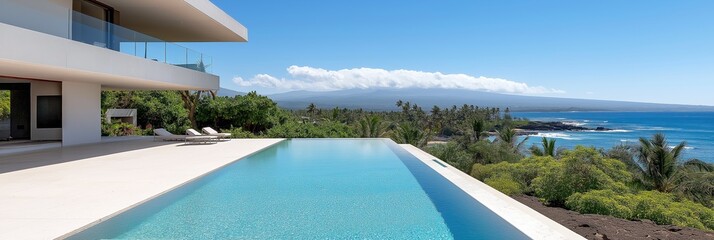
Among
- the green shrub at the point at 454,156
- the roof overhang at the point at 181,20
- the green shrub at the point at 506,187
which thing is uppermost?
the roof overhang at the point at 181,20

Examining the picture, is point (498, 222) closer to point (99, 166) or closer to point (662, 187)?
point (99, 166)

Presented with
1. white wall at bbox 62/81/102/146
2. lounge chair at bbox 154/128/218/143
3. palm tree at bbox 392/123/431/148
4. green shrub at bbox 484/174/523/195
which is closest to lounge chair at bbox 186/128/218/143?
lounge chair at bbox 154/128/218/143

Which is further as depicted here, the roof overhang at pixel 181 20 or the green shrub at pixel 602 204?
the roof overhang at pixel 181 20

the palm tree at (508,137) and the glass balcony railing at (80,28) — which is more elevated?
the glass balcony railing at (80,28)

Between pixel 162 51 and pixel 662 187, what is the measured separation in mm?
26241

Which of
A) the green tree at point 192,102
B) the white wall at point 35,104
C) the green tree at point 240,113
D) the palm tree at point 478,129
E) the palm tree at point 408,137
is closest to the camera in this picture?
the white wall at point 35,104

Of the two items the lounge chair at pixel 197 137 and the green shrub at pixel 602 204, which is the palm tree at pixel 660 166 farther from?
the lounge chair at pixel 197 137

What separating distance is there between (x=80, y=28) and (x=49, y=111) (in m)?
6.04

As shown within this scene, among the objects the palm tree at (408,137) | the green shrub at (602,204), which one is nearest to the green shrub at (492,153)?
the palm tree at (408,137)

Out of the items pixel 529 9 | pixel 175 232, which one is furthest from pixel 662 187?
pixel 175 232

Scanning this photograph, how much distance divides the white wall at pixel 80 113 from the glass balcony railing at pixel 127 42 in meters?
3.09

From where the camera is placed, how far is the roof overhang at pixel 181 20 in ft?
45.7

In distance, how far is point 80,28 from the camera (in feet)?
34.6

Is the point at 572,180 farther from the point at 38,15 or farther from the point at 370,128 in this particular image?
the point at 370,128
